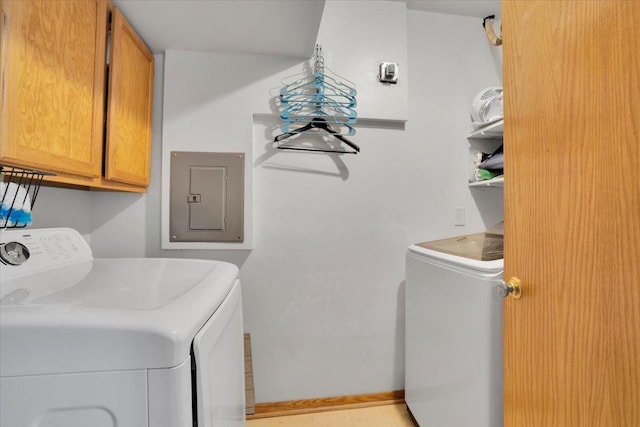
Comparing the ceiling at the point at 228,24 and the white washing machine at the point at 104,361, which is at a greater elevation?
the ceiling at the point at 228,24

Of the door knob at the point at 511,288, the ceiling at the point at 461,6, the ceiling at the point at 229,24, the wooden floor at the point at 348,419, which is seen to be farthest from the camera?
the ceiling at the point at 461,6

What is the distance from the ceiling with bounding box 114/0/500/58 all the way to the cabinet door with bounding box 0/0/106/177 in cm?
25

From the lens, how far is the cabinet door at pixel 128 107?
4.13 feet

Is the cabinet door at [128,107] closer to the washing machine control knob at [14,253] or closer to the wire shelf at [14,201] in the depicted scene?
the wire shelf at [14,201]

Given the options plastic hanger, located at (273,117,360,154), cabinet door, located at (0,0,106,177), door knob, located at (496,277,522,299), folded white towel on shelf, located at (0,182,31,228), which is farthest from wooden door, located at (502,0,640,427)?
folded white towel on shelf, located at (0,182,31,228)

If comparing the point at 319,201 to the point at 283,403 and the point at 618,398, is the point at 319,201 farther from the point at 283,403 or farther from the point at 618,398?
the point at 618,398

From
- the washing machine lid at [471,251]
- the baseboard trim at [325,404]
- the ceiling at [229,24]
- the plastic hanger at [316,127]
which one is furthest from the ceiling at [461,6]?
the baseboard trim at [325,404]

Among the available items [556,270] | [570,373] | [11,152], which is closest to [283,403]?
[570,373]

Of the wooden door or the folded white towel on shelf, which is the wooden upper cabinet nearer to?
the folded white towel on shelf

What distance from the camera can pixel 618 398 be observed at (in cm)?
67

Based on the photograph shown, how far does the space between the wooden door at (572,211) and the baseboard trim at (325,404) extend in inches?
41.5

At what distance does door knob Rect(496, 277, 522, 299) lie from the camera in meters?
0.96

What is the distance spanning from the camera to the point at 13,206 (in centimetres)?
100

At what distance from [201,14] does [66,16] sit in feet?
1.71
